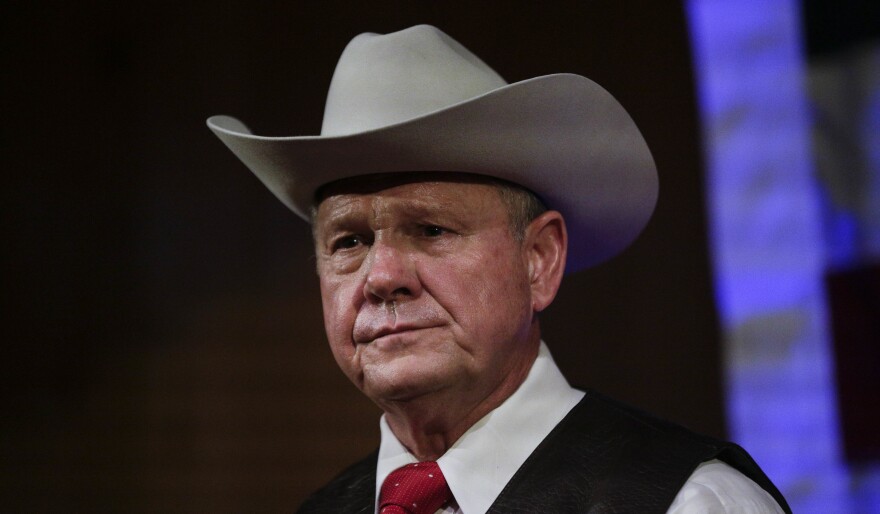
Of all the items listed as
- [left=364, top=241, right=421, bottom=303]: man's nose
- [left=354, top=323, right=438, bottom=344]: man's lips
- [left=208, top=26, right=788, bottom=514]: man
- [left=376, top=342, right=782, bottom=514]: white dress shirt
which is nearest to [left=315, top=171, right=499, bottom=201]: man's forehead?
[left=208, top=26, right=788, bottom=514]: man

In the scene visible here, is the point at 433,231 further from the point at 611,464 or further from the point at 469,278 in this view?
the point at 611,464

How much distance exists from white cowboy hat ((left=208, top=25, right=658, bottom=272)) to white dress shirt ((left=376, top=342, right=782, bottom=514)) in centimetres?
35

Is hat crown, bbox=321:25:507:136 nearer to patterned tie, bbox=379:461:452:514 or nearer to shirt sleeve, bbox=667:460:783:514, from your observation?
patterned tie, bbox=379:461:452:514

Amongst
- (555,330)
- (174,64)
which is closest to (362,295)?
(555,330)

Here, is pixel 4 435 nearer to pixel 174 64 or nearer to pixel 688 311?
pixel 174 64

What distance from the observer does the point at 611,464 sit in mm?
1610

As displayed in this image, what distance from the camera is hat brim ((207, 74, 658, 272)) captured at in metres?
1.60

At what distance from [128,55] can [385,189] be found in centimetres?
174

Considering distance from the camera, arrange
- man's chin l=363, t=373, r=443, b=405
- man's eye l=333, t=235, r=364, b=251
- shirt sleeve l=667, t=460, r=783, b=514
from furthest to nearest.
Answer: man's eye l=333, t=235, r=364, b=251 → man's chin l=363, t=373, r=443, b=405 → shirt sleeve l=667, t=460, r=783, b=514

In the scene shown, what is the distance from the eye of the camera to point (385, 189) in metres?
1.69

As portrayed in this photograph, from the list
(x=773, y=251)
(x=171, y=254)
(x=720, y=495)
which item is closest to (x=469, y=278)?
(x=720, y=495)

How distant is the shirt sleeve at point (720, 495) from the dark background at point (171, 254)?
4.67 ft

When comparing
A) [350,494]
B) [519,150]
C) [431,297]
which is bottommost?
[350,494]

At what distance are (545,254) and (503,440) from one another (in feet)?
1.15
